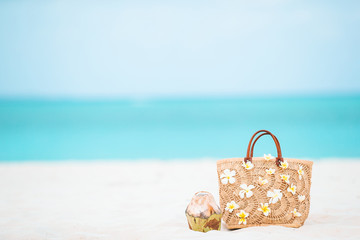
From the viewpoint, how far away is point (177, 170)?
7020 mm

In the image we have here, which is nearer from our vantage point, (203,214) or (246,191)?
(203,214)

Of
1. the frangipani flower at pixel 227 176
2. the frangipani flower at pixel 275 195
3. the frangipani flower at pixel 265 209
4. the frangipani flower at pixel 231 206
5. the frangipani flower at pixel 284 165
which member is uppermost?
the frangipani flower at pixel 284 165

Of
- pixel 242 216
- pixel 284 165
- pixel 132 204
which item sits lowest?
pixel 242 216

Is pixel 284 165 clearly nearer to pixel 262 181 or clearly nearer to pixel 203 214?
pixel 262 181

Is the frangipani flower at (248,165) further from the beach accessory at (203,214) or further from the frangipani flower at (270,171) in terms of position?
the beach accessory at (203,214)

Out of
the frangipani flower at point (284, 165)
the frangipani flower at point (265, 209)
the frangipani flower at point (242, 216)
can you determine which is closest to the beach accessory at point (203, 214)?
the frangipani flower at point (242, 216)

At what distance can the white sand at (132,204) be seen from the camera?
3.10m

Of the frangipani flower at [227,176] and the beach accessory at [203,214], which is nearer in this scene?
the beach accessory at [203,214]

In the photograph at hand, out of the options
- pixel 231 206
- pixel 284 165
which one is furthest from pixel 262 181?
pixel 231 206

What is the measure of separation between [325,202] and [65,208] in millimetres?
2829

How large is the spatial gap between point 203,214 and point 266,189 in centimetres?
56

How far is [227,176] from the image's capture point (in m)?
3.15

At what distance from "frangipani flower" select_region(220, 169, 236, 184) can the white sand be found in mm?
403

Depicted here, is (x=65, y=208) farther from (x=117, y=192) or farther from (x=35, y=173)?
(x=35, y=173)
